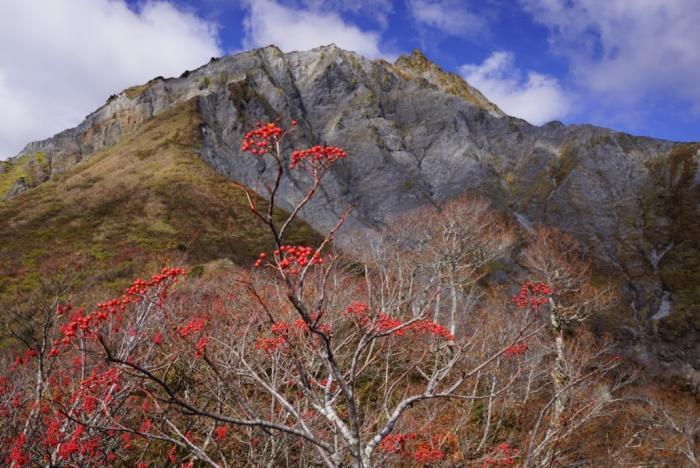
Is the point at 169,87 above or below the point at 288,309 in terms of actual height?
above

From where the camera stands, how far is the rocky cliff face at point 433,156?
8106 centimetres

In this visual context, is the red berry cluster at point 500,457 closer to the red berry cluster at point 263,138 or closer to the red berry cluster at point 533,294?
the red berry cluster at point 533,294

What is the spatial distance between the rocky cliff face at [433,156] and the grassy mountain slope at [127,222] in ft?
46.2

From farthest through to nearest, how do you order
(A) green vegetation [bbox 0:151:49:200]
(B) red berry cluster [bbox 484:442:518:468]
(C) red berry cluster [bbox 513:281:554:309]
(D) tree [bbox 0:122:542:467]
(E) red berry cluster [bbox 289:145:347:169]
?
(A) green vegetation [bbox 0:151:49:200] → (B) red berry cluster [bbox 484:442:518:468] → (C) red berry cluster [bbox 513:281:554:309] → (D) tree [bbox 0:122:542:467] → (E) red berry cluster [bbox 289:145:347:169]

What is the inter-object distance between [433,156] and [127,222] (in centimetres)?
7563

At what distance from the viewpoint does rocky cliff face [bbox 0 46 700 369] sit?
81.1 metres

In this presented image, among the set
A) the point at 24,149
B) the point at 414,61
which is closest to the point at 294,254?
the point at 24,149

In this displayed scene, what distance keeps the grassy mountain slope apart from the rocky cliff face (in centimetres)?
1408

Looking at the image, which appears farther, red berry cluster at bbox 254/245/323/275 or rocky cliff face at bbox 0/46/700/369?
rocky cliff face at bbox 0/46/700/369

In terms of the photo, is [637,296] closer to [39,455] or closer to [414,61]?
[39,455]

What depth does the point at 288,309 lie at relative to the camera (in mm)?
14211

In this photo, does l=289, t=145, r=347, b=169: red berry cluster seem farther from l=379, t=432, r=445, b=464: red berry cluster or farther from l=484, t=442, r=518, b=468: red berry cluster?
l=484, t=442, r=518, b=468: red berry cluster

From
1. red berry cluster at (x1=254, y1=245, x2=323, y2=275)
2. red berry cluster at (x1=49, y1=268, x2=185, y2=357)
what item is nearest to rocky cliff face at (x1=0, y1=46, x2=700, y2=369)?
red berry cluster at (x1=49, y1=268, x2=185, y2=357)

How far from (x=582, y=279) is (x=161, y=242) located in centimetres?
3827
